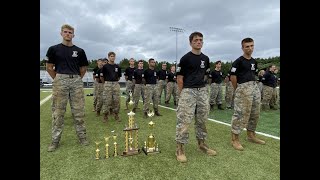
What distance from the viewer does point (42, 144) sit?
19.7 feet

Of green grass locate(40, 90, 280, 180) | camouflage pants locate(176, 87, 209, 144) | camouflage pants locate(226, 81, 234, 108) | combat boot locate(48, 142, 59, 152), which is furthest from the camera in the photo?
camouflage pants locate(226, 81, 234, 108)

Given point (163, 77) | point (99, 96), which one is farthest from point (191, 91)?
point (163, 77)

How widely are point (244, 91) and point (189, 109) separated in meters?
1.68

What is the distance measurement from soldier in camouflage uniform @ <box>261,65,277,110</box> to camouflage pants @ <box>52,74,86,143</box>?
387 inches

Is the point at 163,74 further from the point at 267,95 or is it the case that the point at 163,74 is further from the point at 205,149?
the point at 205,149

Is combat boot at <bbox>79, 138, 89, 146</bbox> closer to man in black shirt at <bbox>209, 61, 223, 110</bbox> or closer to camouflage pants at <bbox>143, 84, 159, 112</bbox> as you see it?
camouflage pants at <bbox>143, 84, 159, 112</bbox>

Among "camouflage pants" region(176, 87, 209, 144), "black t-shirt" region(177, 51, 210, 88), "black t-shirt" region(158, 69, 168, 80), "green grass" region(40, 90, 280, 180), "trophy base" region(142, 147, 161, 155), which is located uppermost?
"black t-shirt" region(158, 69, 168, 80)

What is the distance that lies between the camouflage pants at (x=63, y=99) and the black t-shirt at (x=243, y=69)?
3908mm

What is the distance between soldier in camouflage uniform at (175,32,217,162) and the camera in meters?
5.08

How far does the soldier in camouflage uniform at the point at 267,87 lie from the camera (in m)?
12.4

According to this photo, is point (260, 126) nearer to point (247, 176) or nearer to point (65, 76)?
point (247, 176)

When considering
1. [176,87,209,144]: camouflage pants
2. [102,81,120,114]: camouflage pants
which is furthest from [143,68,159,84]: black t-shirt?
[176,87,209,144]: camouflage pants
